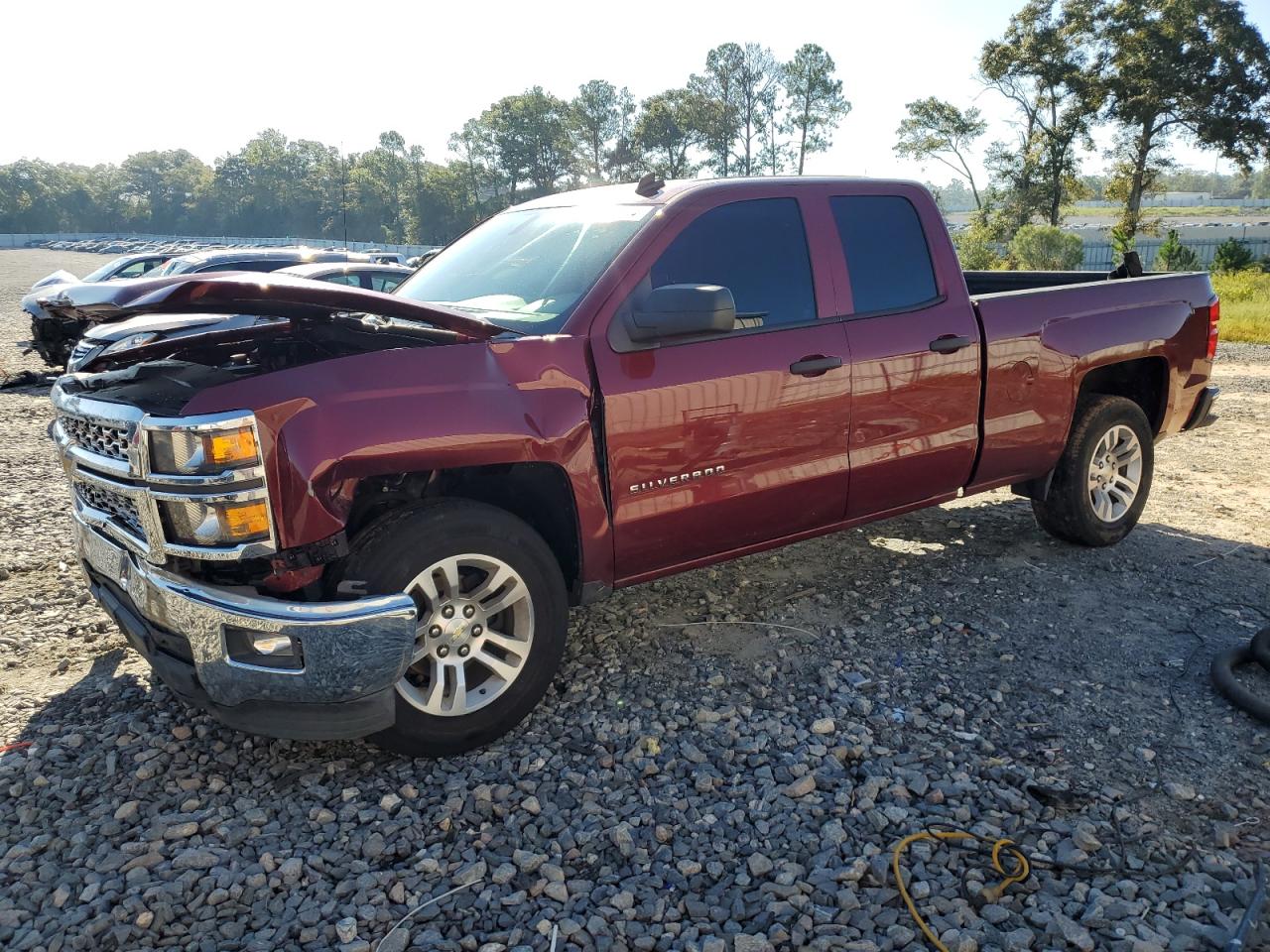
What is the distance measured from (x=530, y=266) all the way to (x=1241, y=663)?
342 cm

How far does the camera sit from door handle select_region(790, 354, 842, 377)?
3.84 m

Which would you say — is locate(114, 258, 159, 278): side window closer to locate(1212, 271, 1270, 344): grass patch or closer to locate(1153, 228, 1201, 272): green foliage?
locate(1212, 271, 1270, 344): grass patch

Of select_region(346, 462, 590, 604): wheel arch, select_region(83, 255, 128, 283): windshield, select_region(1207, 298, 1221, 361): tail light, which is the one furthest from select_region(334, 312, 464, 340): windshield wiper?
select_region(83, 255, 128, 283): windshield

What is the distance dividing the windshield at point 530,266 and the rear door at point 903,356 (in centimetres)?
110

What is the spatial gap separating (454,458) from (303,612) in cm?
69

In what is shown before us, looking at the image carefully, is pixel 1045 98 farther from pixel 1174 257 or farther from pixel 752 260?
pixel 752 260

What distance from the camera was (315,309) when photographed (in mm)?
3018

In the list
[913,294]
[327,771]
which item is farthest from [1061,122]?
[327,771]

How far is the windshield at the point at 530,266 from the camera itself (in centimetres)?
359

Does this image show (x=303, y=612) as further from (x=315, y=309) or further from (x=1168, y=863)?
(x=1168, y=863)

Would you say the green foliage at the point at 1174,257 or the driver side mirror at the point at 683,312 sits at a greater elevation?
the driver side mirror at the point at 683,312

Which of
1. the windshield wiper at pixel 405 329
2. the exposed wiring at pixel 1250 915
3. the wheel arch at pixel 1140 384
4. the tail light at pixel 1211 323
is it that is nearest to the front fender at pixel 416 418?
the windshield wiper at pixel 405 329

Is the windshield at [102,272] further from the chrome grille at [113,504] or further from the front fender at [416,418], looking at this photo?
the front fender at [416,418]

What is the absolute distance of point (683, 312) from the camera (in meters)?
3.31
